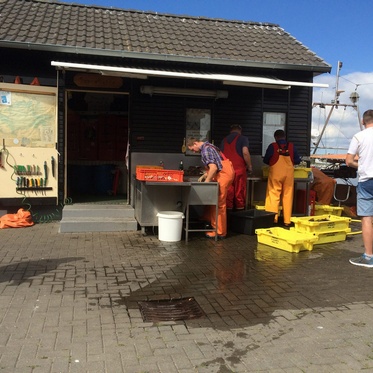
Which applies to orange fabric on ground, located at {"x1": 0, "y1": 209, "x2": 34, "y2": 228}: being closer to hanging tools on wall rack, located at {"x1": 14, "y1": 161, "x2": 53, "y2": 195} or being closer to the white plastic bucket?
hanging tools on wall rack, located at {"x1": 14, "y1": 161, "x2": 53, "y2": 195}

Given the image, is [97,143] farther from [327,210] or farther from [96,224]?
[327,210]

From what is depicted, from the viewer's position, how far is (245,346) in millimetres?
3613

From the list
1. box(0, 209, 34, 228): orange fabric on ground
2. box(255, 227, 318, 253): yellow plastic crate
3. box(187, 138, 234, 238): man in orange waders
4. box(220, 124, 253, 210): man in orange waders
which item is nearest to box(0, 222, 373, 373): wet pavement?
box(255, 227, 318, 253): yellow plastic crate

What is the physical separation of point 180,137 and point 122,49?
85.2 inches

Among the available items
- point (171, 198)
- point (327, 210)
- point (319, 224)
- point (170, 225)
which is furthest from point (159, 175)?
point (327, 210)

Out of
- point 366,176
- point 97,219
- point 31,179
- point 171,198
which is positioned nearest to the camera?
point 366,176

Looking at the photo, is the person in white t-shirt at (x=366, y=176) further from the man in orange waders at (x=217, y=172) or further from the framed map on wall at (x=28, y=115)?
the framed map on wall at (x=28, y=115)

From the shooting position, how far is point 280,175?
848 cm

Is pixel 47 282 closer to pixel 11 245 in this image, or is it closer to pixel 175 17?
pixel 11 245

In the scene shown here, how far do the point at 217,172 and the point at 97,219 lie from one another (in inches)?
97.0

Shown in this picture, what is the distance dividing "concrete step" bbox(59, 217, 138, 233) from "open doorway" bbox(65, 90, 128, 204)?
120 inches

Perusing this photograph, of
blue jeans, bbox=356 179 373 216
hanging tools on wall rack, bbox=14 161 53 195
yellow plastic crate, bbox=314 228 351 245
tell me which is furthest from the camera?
hanging tools on wall rack, bbox=14 161 53 195

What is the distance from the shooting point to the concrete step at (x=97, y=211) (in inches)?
323

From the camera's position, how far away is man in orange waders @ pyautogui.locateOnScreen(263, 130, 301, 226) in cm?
851
